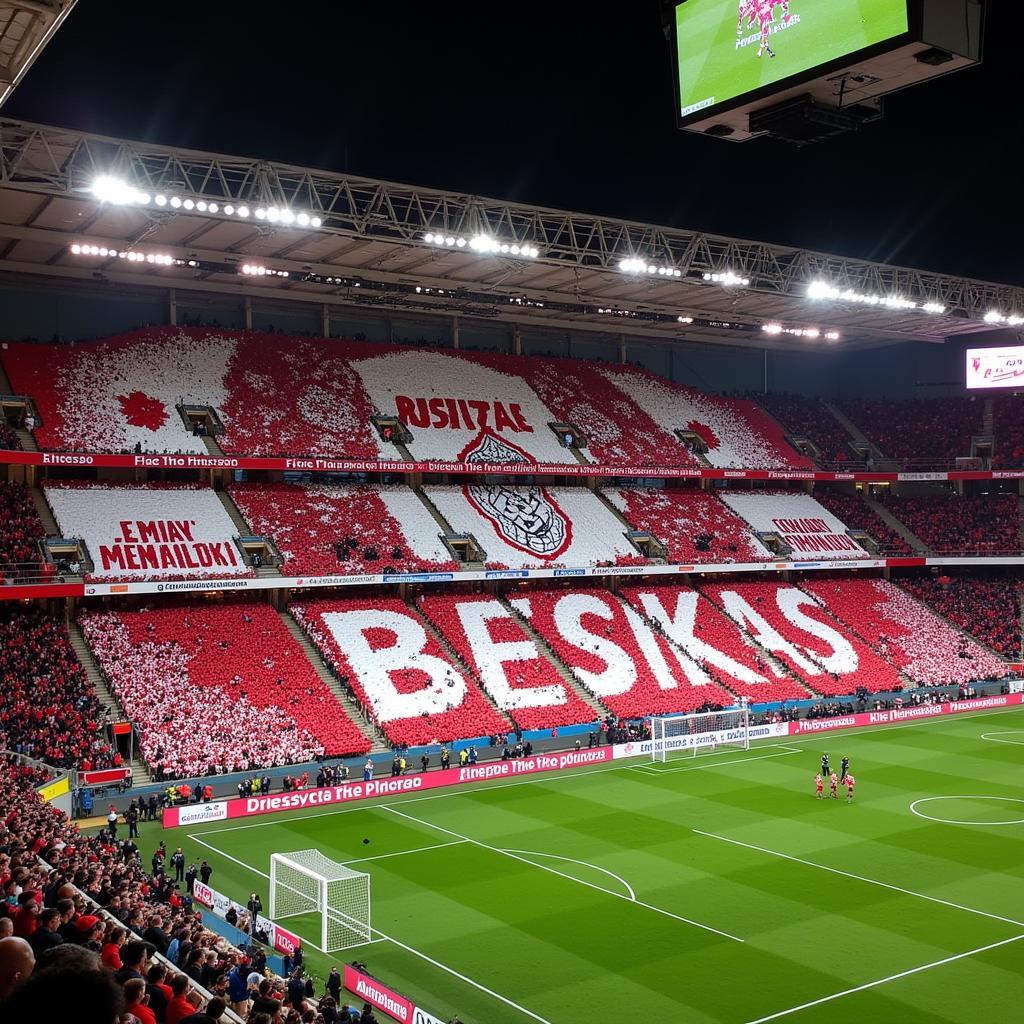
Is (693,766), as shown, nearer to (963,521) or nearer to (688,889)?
(688,889)

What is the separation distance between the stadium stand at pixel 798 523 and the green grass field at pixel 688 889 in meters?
20.4

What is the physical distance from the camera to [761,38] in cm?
1247

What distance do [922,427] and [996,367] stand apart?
10.5 m

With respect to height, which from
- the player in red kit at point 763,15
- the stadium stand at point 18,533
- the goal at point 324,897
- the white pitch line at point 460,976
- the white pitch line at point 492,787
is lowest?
the white pitch line at point 492,787

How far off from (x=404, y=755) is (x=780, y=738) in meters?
16.2

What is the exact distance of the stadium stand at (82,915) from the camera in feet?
9.73

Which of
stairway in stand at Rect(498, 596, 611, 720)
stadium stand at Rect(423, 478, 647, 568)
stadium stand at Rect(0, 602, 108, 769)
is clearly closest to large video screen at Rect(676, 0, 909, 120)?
stadium stand at Rect(0, 602, 108, 769)

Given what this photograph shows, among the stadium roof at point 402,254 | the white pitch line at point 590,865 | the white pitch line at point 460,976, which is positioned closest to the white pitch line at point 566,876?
the white pitch line at point 590,865

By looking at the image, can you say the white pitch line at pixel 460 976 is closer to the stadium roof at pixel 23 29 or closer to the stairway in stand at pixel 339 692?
the stairway in stand at pixel 339 692

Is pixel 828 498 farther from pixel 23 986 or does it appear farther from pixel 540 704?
pixel 23 986

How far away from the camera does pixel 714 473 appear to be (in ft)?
191

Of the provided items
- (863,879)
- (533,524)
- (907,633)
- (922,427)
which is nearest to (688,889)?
(863,879)

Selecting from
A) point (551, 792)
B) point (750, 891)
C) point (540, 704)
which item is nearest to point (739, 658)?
point (540, 704)

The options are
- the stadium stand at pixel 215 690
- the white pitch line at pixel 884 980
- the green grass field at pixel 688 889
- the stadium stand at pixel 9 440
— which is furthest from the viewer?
the stadium stand at pixel 9 440
